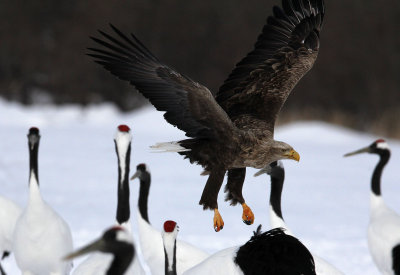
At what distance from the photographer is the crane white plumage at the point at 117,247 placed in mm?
2639

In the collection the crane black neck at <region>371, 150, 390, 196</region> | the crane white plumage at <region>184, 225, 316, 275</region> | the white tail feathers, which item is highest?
the white tail feathers

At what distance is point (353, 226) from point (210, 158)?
152 inches

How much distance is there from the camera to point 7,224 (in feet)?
17.9

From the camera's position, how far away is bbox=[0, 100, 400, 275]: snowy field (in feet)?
23.2

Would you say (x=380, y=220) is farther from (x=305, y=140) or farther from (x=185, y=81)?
(x=305, y=140)

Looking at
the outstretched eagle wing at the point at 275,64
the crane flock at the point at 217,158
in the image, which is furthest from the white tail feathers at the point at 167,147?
the outstretched eagle wing at the point at 275,64

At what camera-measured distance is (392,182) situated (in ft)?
37.3

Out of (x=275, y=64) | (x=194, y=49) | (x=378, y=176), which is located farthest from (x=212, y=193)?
(x=194, y=49)

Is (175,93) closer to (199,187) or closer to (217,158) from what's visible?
(217,158)

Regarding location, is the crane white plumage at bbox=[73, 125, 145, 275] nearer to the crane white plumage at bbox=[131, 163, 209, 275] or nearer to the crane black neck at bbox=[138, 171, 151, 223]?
the crane white plumage at bbox=[131, 163, 209, 275]

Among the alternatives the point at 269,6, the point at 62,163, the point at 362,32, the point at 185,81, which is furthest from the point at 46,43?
the point at 185,81

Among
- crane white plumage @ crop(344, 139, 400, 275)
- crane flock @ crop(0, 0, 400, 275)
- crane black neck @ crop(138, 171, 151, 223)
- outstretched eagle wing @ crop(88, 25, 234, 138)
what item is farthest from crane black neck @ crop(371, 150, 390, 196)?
outstretched eagle wing @ crop(88, 25, 234, 138)

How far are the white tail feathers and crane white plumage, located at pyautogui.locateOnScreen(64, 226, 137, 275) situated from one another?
1.66 metres

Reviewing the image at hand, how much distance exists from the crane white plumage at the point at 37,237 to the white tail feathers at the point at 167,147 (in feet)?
2.90
